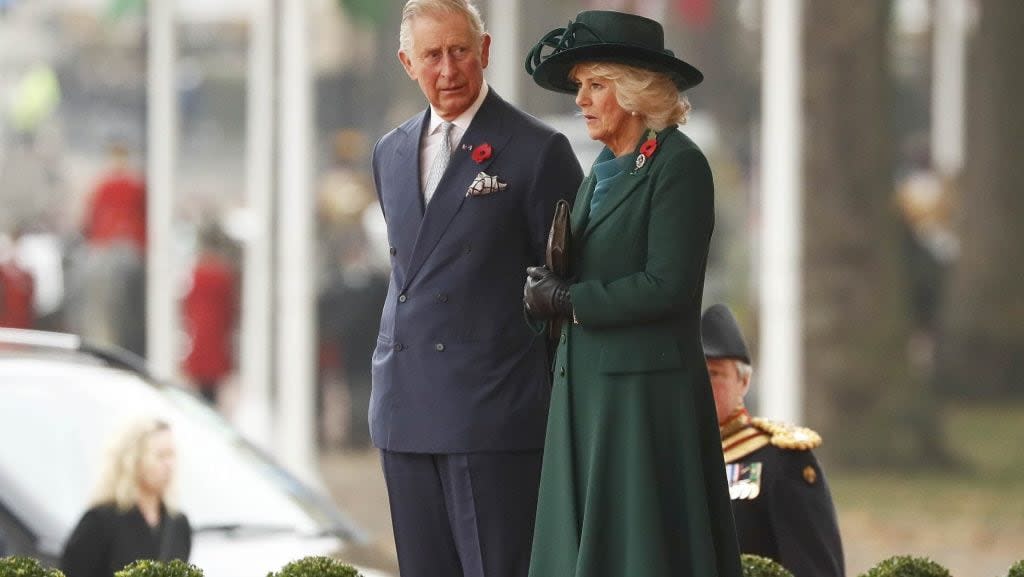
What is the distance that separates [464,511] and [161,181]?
23.8ft

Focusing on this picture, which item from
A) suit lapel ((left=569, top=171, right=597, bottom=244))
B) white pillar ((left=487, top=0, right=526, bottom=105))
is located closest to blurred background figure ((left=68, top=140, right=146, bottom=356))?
white pillar ((left=487, top=0, right=526, bottom=105))

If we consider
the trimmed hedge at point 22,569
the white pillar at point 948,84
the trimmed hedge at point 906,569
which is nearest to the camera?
the trimmed hedge at point 22,569

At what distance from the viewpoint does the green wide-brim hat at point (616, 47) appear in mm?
3758

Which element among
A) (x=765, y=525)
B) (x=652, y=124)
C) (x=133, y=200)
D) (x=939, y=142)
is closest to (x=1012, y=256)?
(x=939, y=142)

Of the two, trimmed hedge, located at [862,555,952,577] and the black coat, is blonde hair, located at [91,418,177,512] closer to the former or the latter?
the black coat

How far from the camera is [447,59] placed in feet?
13.2

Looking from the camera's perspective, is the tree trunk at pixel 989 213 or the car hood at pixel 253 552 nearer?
the car hood at pixel 253 552

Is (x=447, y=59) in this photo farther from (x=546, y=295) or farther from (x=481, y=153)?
(x=546, y=295)

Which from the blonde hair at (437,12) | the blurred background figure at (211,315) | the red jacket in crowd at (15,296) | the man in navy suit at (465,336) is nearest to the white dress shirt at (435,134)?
the man in navy suit at (465,336)

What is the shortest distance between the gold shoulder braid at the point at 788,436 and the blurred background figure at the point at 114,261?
24.0 ft

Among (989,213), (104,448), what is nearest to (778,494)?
(104,448)

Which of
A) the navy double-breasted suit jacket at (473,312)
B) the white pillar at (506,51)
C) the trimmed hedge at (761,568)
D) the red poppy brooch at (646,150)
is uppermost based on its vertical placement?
the white pillar at (506,51)

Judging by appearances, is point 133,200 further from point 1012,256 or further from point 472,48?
point 472,48

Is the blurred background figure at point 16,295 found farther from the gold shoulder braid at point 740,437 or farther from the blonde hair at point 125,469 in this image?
the gold shoulder braid at point 740,437
